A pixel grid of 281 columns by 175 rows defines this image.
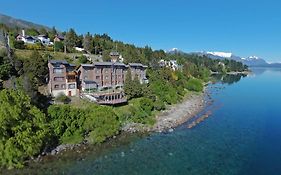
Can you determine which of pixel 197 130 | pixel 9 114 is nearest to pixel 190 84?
pixel 197 130

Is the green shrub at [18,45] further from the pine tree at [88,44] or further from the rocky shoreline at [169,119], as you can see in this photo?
the rocky shoreline at [169,119]

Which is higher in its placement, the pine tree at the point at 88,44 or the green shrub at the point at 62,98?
the pine tree at the point at 88,44

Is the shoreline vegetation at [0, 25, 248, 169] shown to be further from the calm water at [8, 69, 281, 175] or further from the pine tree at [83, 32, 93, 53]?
the pine tree at [83, 32, 93, 53]

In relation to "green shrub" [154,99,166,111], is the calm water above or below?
below

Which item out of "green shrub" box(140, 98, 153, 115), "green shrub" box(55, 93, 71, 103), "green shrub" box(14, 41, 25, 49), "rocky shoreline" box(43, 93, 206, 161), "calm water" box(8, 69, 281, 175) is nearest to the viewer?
"calm water" box(8, 69, 281, 175)

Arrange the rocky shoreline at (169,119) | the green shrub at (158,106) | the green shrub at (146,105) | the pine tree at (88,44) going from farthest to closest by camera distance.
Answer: the pine tree at (88,44), the green shrub at (158,106), the green shrub at (146,105), the rocky shoreline at (169,119)

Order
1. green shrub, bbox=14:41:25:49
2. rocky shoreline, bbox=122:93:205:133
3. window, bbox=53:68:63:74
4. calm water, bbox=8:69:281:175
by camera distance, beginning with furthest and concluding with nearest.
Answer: green shrub, bbox=14:41:25:49
window, bbox=53:68:63:74
rocky shoreline, bbox=122:93:205:133
calm water, bbox=8:69:281:175

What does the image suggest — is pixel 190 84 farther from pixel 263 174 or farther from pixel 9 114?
pixel 9 114

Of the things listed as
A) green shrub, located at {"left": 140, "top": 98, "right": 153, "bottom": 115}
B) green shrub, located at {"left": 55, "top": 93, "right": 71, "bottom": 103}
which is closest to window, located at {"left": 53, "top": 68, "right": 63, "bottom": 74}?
green shrub, located at {"left": 55, "top": 93, "right": 71, "bottom": 103}

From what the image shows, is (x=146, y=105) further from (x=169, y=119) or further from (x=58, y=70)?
(x=58, y=70)

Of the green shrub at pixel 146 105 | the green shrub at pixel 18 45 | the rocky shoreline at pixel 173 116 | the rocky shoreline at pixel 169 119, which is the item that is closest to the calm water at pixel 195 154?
the rocky shoreline at pixel 169 119

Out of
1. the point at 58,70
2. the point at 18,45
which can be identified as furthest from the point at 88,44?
the point at 58,70
